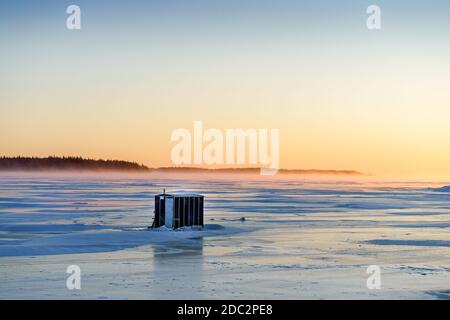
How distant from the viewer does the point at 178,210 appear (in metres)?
26.9

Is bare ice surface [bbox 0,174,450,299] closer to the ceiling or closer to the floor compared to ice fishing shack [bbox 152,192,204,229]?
closer to the floor

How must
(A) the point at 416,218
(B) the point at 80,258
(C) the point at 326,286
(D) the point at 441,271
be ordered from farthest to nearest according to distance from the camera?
1. (A) the point at 416,218
2. (B) the point at 80,258
3. (D) the point at 441,271
4. (C) the point at 326,286

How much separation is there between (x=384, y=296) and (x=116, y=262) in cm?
723

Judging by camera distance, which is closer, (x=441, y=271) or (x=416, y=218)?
(x=441, y=271)

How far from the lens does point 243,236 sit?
25891mm

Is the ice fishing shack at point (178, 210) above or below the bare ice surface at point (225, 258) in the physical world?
above

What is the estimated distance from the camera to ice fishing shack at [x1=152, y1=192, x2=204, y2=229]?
26844mm

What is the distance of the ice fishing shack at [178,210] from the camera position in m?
26.8

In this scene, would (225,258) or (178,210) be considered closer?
(225,258)

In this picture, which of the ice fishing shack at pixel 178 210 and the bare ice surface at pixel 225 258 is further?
the ice fishing shack at pixel 178 210

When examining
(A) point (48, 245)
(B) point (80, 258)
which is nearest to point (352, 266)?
(B) point (80, 258)

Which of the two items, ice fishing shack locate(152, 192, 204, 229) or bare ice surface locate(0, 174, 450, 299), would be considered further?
ice fishing shack locate(152, 192, 204, 229)

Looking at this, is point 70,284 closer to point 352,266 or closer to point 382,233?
point 352,266

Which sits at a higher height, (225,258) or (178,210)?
(178,210)
